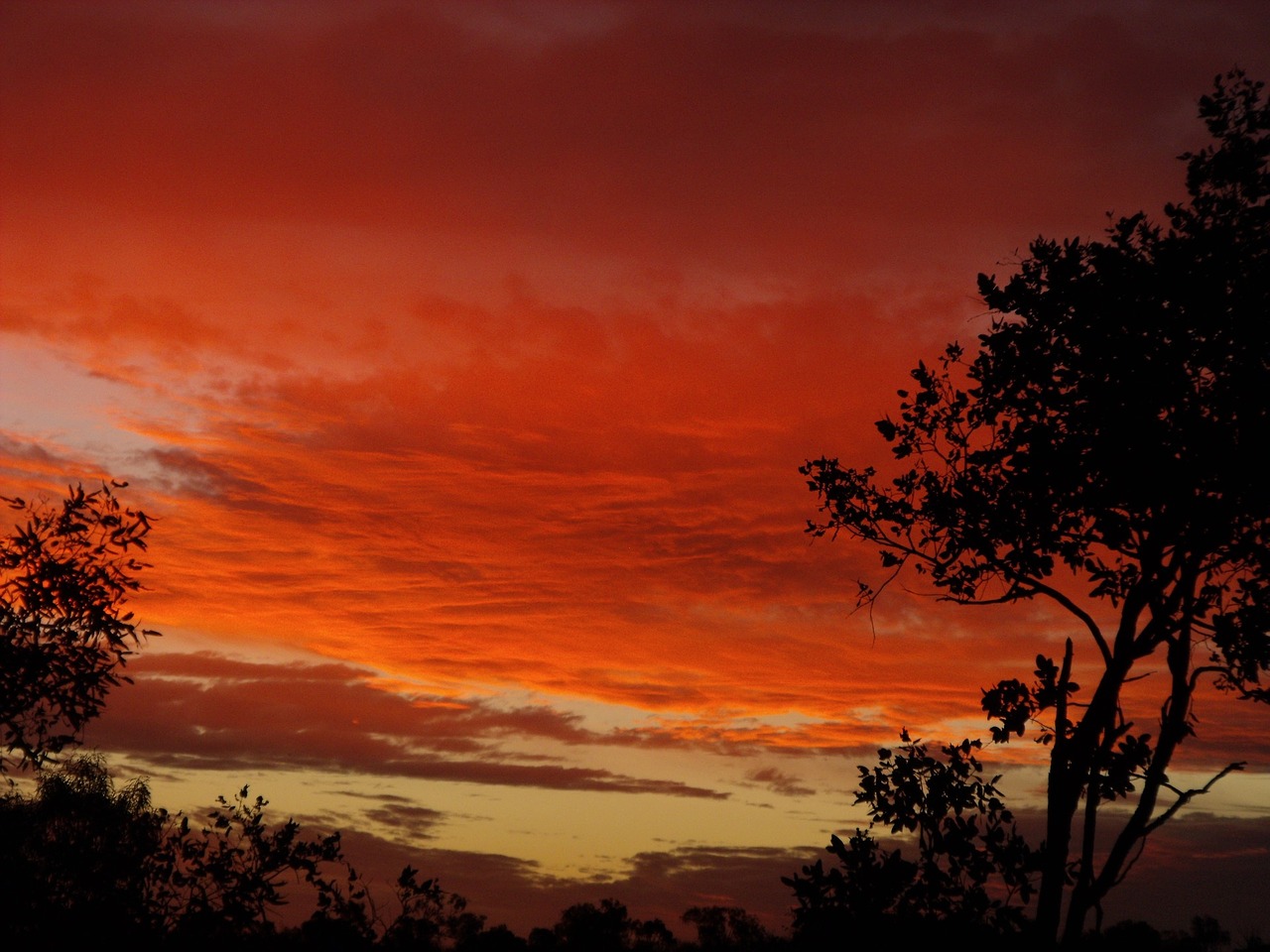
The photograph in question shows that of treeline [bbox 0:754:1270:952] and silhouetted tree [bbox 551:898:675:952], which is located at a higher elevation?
treeline [bbox 0:754:1270:952]

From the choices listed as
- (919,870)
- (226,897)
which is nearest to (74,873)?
(226,897)

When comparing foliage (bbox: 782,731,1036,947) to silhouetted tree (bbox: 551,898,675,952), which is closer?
foliage (bbox: 782,731,1036,947)

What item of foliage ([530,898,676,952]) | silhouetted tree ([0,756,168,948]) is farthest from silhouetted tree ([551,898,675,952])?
silhouetted tree ([0,756,168,948])

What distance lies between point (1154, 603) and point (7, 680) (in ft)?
62.0

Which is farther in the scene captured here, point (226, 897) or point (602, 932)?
point (602, 932)

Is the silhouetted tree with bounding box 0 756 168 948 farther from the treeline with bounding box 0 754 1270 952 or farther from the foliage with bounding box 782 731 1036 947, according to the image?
the foliage with bounding box 782 731 1036 947

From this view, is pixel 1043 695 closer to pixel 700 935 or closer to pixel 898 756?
pixel 898 756

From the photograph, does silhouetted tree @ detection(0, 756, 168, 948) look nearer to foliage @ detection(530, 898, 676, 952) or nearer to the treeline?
the treeline

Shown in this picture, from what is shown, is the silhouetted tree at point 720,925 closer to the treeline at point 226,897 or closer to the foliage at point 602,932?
the foliage at point 602,932

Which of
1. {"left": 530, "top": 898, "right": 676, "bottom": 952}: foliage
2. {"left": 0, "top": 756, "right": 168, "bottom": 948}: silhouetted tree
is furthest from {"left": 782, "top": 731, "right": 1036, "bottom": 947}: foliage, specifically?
{"left": 530, "top": 898, "right": 676, "bottom": 952}: foliage

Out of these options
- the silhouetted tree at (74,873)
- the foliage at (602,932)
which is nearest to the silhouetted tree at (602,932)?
the foliage at (602,932)

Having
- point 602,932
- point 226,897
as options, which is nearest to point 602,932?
point 602,932

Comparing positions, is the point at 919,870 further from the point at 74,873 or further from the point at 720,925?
the point at 720,925

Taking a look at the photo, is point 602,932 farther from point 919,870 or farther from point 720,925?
point 919,870
